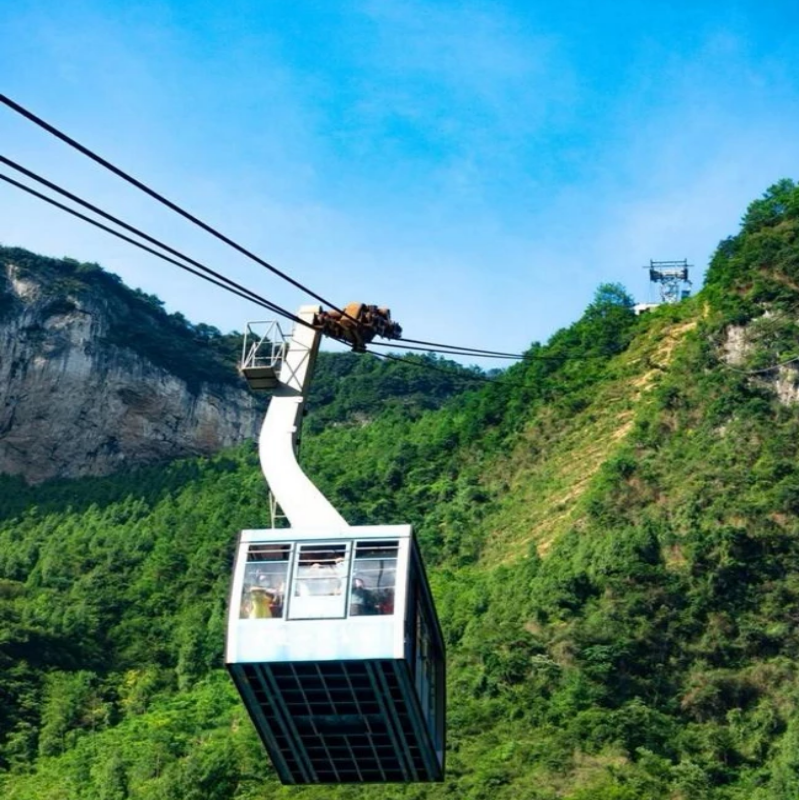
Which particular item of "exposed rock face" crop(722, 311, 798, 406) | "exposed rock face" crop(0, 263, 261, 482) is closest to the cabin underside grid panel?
"exposed rock face" crop(722, 311, 798, 406)

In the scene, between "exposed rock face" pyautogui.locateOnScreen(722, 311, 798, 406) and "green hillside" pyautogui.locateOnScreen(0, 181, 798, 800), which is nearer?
"green hillside" pyautogui.locateOnScreen(0, 181, 798, 800)

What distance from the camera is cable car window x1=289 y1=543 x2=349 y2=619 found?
17062 millimetres

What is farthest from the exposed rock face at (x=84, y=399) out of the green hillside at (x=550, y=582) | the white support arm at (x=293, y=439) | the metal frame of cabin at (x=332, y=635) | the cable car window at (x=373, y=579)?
the cable car window at (x=373, y=579)

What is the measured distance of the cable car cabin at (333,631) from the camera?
16.9 meters

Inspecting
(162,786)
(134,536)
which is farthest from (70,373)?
(162,786)

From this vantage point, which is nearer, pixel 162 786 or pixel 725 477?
pixel 162 786

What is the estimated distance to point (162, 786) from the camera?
39000mm

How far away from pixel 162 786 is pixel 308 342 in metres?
21.9

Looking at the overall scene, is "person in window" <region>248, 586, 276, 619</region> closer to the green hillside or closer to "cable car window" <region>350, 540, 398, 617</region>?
"cable car window" <region>350, 540, 398, 617</region>

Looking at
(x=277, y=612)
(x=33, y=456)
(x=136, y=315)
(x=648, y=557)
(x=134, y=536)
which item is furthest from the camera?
(x=136, y=315)

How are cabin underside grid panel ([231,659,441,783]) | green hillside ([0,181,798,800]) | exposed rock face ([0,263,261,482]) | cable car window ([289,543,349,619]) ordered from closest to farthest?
cable car window ([289,543,349,619]) → cabin underside grid panel ([231,659,441,783]) → green hillside ([0,181,798,800]) → exposed rock face ([0,263,261,482])

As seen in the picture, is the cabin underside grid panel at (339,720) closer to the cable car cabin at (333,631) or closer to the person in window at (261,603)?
the cable car cabin at (333,631)

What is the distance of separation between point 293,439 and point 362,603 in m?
2.88

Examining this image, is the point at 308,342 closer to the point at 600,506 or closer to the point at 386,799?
the point at 386,799
